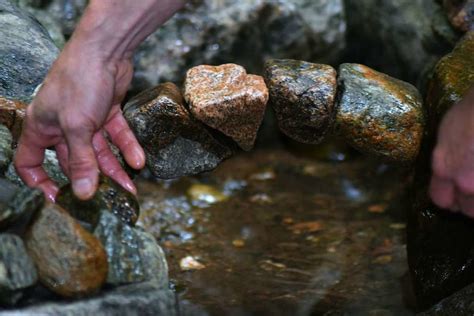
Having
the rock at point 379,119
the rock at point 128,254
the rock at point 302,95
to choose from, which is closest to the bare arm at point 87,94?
the rock at point 128,254

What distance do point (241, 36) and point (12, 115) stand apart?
132cm

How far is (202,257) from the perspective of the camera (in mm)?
2975

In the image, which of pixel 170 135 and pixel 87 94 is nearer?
pixel 87 94

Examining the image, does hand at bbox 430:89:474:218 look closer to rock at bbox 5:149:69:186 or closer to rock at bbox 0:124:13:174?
rock at bbox 5:149:69:186

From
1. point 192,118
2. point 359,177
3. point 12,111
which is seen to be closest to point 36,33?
point 12,111

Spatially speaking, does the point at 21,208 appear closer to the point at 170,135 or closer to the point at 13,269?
the point at 13,269

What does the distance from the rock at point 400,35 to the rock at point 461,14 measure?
0.25ft

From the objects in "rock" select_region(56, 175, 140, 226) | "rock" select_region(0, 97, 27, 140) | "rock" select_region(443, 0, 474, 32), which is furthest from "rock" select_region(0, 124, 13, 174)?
"rock" select_region(443, 0, 474, 32)

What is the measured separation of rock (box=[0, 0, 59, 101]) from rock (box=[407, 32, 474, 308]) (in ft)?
3.78

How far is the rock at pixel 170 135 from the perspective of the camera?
2.47m

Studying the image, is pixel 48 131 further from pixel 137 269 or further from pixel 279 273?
pixel 279 273

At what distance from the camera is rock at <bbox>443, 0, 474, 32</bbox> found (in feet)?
9.86

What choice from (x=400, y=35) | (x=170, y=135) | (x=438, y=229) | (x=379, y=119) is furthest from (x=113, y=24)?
(x=400, y=35)

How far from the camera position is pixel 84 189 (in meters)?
2.00
